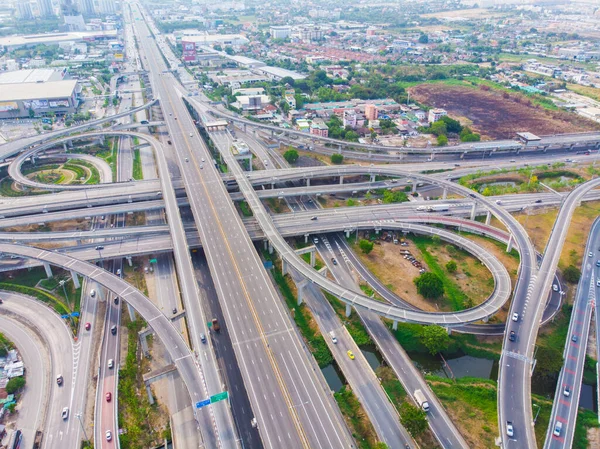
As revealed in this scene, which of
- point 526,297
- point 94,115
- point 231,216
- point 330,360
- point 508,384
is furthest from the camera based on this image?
point 94,115

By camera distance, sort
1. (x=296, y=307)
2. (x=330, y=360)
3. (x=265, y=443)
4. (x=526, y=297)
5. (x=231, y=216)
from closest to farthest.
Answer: (x=265, y=443)
(x=330, y=360)
(x=526, y=297)
(x=296, y=307)
(x=231, y=216)

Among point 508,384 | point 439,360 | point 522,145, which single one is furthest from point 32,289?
point 522,145

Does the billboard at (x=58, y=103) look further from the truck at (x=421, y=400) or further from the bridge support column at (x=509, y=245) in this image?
the truck at (x=421, y=400)

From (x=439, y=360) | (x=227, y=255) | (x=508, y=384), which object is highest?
(x=227, y=255)

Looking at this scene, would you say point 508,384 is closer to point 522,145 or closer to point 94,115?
point 522,145

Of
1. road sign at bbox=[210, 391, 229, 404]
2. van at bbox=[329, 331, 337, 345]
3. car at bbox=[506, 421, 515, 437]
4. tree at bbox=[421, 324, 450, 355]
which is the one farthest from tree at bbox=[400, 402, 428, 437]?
road sign at bbox=[210, 391, 229, 404]

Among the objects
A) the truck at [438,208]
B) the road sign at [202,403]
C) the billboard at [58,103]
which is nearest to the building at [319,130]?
the truck at [438,208]
